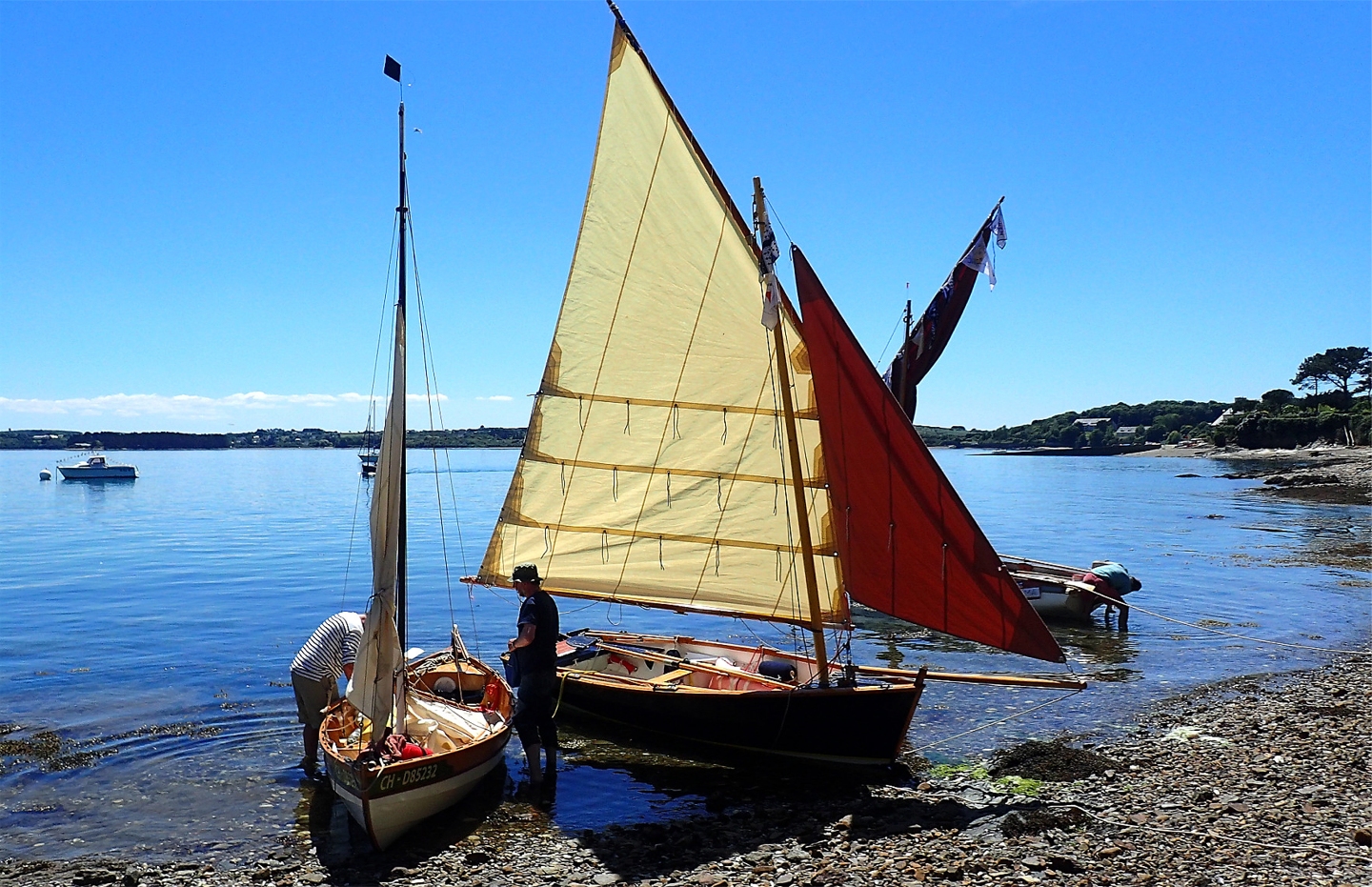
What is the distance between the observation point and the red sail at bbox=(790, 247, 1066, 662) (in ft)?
45.0

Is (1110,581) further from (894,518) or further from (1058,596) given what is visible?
(894,518)

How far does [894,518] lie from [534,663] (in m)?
5.64

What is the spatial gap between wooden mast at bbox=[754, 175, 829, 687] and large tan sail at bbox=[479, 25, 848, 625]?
47 centimetres

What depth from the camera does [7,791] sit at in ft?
47.5

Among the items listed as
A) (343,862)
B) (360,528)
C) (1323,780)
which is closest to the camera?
(343,862)

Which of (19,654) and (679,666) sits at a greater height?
(679,666)

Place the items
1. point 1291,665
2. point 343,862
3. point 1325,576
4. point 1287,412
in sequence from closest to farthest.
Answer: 1. point 343,862
2. point 1291,665
3. point 1325,576
4. point 1287,412

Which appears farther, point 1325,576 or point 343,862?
point 1325,576

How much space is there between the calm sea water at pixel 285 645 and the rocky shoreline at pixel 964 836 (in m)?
0.81

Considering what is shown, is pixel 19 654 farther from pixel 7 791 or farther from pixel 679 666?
pixel 679 666

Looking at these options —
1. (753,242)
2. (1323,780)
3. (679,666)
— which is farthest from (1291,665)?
(753,242)

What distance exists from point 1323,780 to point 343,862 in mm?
12476

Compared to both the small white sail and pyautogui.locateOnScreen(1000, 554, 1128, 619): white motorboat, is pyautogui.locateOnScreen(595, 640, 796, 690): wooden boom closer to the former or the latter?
the small white sail

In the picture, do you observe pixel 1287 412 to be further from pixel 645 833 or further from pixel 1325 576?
pixel 645 833
